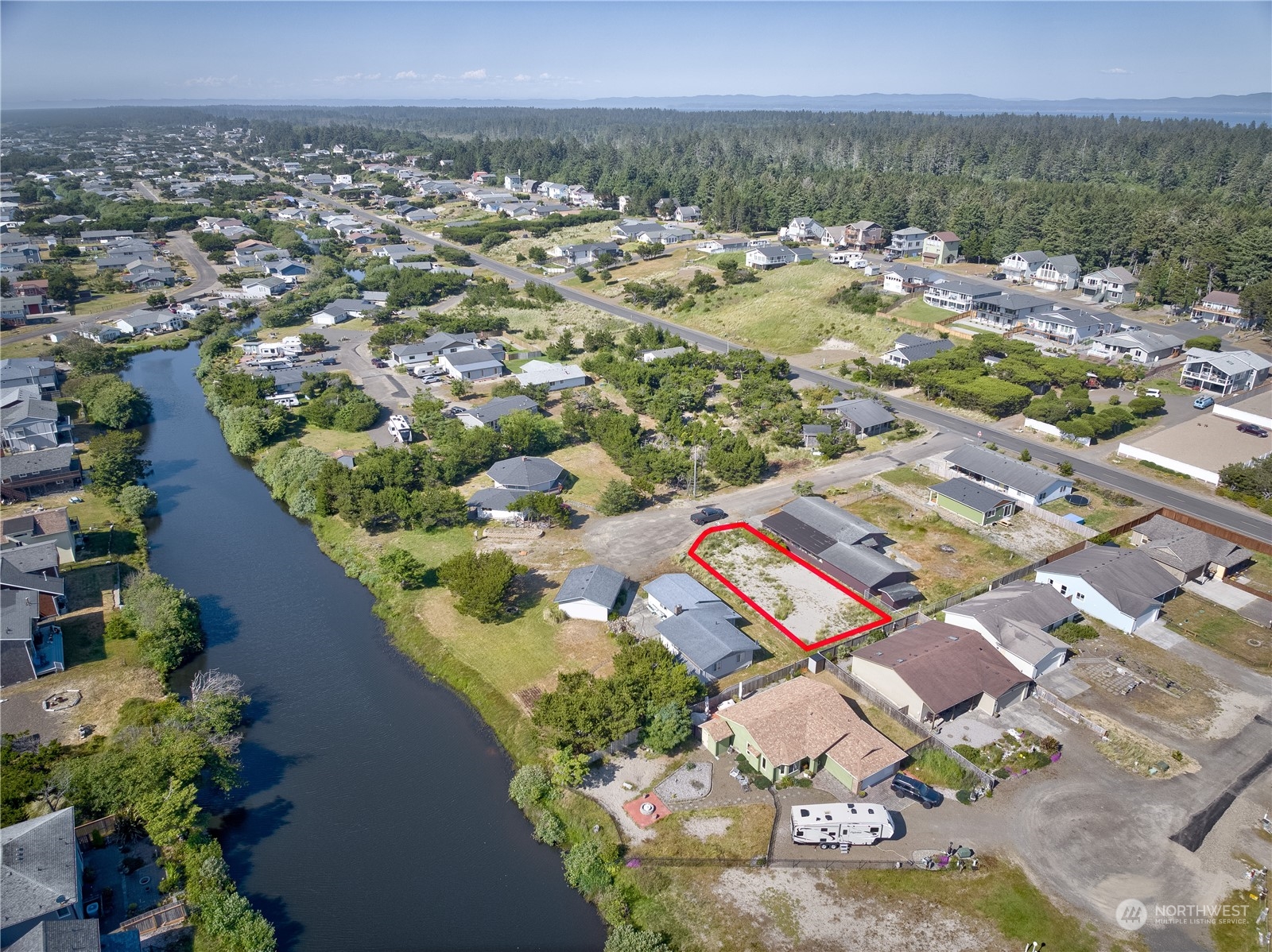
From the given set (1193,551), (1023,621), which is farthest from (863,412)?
(1023,621)

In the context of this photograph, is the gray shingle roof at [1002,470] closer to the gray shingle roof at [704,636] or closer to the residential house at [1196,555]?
the residential house at [1196,555]

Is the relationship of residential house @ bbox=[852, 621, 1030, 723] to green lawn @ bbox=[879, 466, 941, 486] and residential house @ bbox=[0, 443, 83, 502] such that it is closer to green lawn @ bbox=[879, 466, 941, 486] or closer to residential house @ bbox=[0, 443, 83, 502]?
green lawn @ bbox=[879, 466, 941, 486]

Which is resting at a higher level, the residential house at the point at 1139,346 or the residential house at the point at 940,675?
the residential house at the point at 1139,346

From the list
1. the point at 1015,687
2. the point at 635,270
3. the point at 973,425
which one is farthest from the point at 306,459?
the point at 635,270

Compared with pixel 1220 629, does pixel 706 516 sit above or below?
above

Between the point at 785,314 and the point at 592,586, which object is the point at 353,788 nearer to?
the point at 592,586

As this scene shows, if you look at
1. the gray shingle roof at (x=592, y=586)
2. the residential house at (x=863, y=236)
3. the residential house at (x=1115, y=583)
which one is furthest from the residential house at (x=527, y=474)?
the residential house at (x=863, y=236)

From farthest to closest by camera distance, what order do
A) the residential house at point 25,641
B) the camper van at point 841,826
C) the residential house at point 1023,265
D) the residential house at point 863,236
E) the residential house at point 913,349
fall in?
1. the residential house at point 863,236
2. the residential house at point 1023,265
3. the residential house at point 913,349
4. the residential house at point 25,641
5. the camper van at point 841,826
